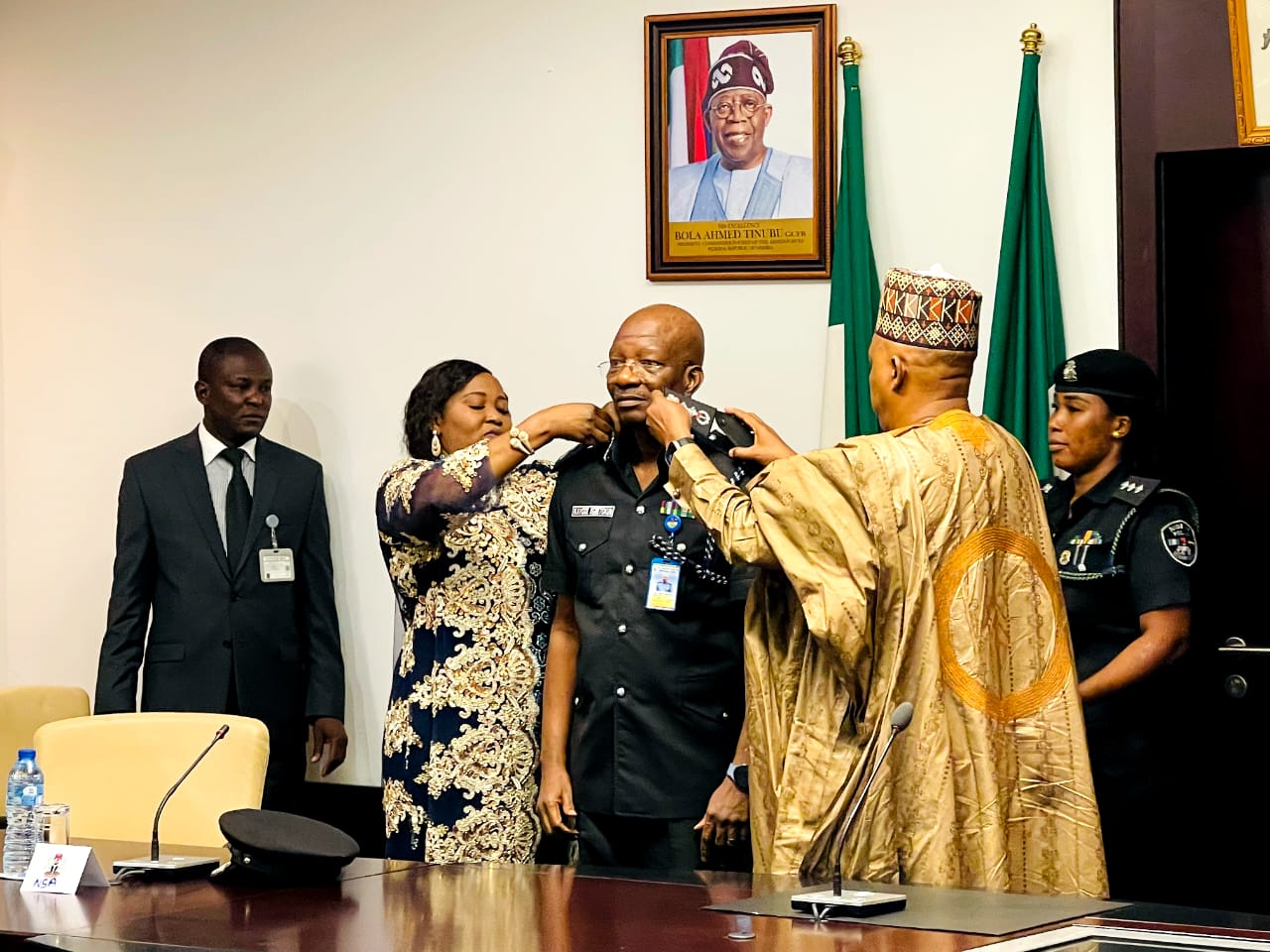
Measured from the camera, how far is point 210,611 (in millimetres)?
4836

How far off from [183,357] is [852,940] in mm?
3775

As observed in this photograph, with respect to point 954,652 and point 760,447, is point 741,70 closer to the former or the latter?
point 760,447

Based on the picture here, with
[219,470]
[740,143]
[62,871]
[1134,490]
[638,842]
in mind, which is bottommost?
[638,842]

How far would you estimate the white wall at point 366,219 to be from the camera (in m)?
4.52

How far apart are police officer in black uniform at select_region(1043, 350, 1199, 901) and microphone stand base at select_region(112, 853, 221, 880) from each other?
1902 mm

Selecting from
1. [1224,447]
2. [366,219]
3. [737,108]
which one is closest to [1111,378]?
[1224,447]

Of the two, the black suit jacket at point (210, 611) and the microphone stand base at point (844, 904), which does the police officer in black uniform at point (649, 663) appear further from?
the black suit jacket at point (210, 611)

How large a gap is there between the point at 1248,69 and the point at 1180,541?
50.8 inches

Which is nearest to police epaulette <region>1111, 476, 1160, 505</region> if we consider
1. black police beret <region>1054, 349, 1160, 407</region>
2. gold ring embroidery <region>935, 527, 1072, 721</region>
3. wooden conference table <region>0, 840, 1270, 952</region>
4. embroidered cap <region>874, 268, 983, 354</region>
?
black police beret <region>1054, 349, 1160, 407</region>

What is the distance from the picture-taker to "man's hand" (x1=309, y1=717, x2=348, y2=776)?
4.95 meters

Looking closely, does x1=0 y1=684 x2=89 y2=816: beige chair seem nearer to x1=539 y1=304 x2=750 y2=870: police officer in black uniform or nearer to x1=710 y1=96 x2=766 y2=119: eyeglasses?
x1=539 y1=304 x2=750 y2=870: police officer in black uniform

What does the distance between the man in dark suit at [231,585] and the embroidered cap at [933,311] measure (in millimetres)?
2324

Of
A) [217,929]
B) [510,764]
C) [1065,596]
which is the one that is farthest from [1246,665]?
[217,929]

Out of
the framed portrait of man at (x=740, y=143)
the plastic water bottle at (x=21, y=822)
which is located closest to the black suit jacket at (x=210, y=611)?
the framed portrait of man at (x=740, y=143)
